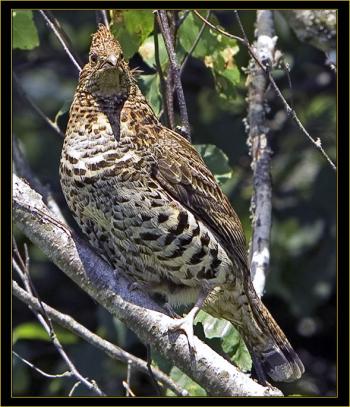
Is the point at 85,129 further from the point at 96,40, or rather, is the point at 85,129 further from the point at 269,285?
the point at 269,285

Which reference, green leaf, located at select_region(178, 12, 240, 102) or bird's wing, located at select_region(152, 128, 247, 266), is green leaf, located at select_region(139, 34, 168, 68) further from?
→ bird's wing, located at select_region(152, 128, 247, 266)

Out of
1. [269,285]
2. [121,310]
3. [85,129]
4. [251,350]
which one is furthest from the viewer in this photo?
[269,285]

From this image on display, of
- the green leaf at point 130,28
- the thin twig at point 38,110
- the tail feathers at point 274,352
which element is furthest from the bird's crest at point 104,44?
the tail feathers at point 274,352

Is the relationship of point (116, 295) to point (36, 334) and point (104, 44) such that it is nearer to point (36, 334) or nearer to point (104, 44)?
point (104, 44)

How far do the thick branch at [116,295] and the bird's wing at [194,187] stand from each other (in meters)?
0.49

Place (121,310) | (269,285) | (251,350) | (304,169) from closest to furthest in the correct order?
(121,310), (251,350), (269,285), (304,169)

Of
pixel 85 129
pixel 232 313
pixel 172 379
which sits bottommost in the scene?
pixel 172 379

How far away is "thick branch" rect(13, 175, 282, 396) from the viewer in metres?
4.70

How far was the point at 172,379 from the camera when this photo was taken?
576 centimetres

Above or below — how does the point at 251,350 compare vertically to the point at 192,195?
below

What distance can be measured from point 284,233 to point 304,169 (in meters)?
0.49

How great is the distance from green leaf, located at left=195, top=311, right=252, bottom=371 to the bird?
0.10m

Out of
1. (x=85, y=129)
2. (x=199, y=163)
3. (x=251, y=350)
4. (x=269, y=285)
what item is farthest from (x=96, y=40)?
(x=269, y=285)

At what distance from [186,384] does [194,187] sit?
3.53 feet
